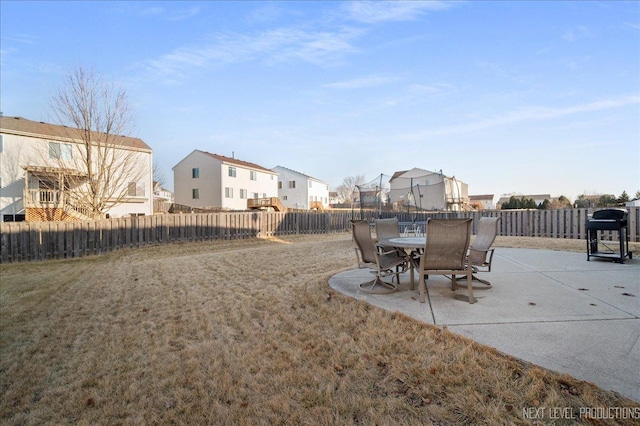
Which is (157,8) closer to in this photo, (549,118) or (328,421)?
(328,421)

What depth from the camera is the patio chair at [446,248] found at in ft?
12.2

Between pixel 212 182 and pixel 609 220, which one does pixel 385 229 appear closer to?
pixel 609 220

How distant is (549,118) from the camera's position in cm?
1321

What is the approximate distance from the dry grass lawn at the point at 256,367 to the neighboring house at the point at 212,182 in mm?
27160

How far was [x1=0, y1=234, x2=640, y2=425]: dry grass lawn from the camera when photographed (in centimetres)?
213

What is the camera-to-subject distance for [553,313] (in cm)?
337

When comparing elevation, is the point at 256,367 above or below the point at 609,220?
below

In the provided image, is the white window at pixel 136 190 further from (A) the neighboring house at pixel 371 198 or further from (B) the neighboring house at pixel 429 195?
(B) the neighboring house at pixel 429 195

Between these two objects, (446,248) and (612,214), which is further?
(612,214)

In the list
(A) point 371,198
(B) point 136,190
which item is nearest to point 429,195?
(A) point 371,198

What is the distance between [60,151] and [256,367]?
24.6m

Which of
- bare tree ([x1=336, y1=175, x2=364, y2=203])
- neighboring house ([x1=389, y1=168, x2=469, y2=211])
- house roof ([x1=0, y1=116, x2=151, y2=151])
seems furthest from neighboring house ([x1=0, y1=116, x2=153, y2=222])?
bare tree ([x1=336, y1=175, x2=364, y2=203])

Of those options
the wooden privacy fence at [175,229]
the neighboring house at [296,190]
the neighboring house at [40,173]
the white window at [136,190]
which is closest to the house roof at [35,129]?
the neighboring house at [40,173]

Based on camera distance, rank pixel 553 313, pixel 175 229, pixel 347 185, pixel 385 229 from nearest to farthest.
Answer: pixel 553 313
pixel 385 229
pixel 175 229
pixel 347 185
